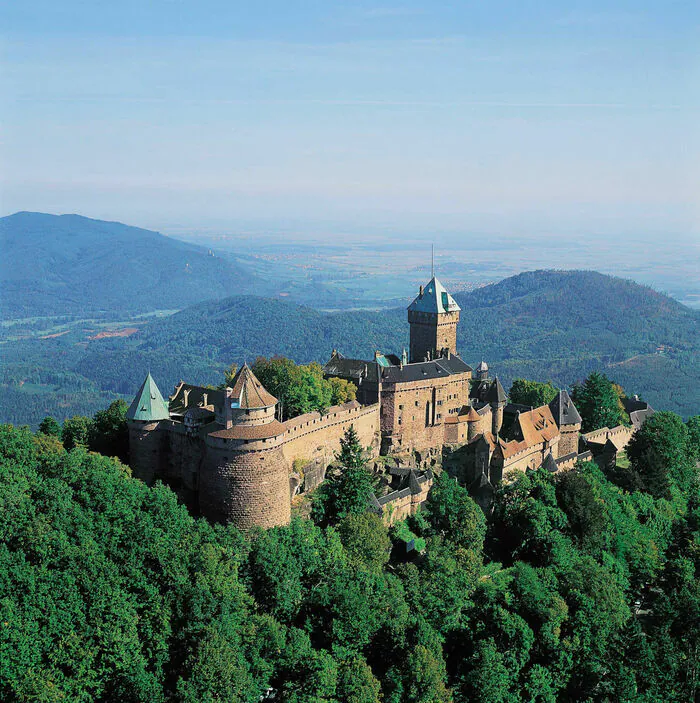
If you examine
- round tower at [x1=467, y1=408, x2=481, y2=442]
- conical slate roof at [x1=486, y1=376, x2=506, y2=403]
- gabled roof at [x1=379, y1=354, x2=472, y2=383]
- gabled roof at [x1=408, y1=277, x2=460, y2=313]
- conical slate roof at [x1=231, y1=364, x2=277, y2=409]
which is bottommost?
round tower at [x1=467, y1=408, x2=481, y2=442]

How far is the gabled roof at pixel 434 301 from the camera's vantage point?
230ft

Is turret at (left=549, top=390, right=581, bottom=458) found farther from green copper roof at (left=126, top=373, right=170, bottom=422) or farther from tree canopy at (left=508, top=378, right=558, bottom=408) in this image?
green copper roof at (left=126, top=373, right=170, bottom=422)

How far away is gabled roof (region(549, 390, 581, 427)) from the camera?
6488 cm

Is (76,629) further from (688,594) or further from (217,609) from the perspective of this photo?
(688,594)

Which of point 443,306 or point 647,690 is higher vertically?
point 443,306

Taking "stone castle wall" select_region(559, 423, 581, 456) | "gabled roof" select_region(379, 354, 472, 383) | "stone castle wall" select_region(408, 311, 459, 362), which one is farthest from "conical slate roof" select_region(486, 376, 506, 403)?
"stone castle wall" select_region(408, 311, 459, 362)

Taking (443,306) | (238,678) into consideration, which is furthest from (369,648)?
(443,306)

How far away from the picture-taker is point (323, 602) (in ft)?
135

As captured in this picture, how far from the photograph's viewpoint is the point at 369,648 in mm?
40875

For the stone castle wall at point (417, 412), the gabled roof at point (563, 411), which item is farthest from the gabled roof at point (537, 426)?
the stone castle wall at point (417, 412)

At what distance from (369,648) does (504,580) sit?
1011cm

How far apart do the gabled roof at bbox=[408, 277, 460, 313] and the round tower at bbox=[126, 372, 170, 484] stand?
89.4ft

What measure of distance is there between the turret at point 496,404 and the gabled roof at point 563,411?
3918 mm

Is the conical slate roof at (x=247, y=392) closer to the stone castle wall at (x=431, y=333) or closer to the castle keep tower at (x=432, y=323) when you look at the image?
the castle keep tower at (x=432, y=323)
